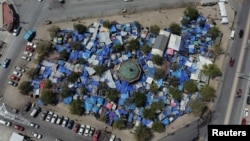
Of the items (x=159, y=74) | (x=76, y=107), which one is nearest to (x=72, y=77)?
(x=76, y=107)

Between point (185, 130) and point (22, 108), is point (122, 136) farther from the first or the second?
point (22, 108)

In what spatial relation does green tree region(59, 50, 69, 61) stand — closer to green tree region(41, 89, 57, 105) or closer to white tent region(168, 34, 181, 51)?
green tree region(41, 89, 57, 105)

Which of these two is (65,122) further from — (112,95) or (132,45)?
(132,45)

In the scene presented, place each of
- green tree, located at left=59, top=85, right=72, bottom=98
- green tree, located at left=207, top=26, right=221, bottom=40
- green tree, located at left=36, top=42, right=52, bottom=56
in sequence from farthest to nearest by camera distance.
→ 1. green tree, located at left=207, top=26, right=221, bottom=40
2. green tree, located at left=36, top=42, right=52, bottom=56
3. green tree, located at left=59, top=85, right=72, bottom=98

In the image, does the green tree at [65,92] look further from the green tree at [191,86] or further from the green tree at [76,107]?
the green tree at [191,86]

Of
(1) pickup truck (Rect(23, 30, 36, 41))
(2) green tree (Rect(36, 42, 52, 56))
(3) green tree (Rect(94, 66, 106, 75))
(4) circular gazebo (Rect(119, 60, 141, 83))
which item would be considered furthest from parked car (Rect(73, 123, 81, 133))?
(1) pickup truck (Rect(23, 30, 36, 41))

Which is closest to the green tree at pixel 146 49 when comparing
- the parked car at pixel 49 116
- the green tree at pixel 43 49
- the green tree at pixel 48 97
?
the green tree at pixel 43 49
